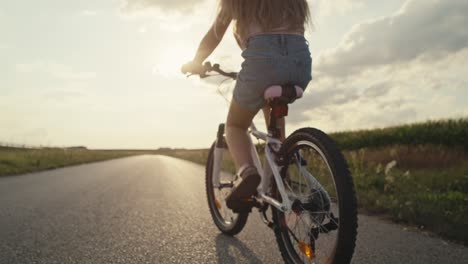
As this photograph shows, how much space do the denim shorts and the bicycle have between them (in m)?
0.08

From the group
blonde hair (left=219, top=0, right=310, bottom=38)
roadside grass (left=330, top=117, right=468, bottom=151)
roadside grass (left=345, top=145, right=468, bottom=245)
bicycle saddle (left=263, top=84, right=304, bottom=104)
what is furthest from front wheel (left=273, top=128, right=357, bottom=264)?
roadside grass (left=330, top=117, right=468, bottom=151)

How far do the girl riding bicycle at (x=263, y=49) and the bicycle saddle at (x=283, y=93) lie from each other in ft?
0.14

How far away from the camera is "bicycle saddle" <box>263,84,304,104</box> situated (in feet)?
9.20

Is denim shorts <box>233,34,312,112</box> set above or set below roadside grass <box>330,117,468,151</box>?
below

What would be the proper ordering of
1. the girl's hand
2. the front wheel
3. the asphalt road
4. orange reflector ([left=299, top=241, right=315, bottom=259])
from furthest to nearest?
the girl's hand
the asphalt road
orange reflector ([left=299, top=241, right=315, bottom=259])
the front wheel

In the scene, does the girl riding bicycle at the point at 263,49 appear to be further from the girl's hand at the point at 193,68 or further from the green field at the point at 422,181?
the green field at the point at 422,181

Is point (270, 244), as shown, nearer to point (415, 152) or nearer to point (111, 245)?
point (111, 245)

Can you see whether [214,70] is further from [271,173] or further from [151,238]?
[151,238]

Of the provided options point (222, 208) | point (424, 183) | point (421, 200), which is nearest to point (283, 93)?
point (222, 208)

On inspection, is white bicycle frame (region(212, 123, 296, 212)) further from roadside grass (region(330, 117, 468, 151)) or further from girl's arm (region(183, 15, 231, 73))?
roadside grass (region(330, 117, 468, 151))

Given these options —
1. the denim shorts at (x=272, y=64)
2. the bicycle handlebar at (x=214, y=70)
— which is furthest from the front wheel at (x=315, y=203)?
the bicycle handlebar at (x=214, y=70)

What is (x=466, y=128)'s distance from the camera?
1398cm

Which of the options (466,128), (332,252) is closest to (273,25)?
(332,252)

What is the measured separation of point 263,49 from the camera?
286cm
